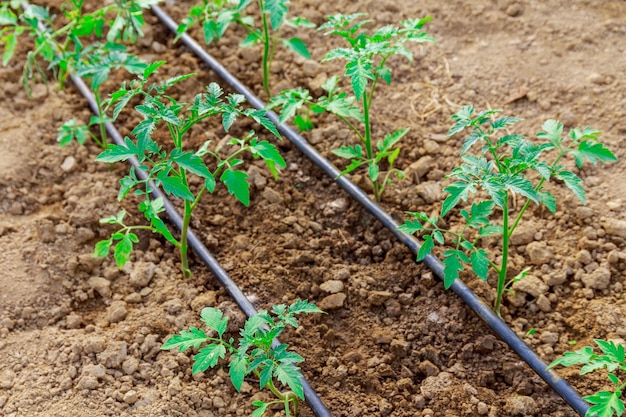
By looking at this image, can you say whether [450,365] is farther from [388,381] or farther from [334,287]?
[334,287]

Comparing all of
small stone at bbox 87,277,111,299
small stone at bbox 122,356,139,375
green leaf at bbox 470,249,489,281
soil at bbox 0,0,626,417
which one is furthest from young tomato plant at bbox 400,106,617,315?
small stone at bbox 87,277,111,299

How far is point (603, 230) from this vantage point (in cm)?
295

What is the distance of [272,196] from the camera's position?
10.6 ft

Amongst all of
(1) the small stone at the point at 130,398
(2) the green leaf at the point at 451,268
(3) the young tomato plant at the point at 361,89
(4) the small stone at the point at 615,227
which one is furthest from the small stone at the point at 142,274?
(4) the small stone at the point at 615,227

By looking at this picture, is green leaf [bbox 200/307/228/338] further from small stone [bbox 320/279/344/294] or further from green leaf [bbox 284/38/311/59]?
green leaf [bbox 284/38/311/59]

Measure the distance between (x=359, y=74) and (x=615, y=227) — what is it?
3.97ft

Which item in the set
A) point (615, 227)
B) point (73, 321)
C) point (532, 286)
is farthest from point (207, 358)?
point (615, 227)

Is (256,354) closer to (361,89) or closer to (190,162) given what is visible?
(190,162)

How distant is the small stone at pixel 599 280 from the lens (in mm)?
2793

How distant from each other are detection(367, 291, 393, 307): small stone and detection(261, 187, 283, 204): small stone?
0.63 m

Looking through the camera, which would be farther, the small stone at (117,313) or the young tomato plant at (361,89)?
the small stone at (117,313)

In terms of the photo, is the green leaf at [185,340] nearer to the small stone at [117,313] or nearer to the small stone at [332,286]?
the small stone at [117,313]

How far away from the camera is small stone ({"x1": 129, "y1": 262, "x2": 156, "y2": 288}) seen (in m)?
2.95

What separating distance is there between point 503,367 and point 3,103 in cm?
278
